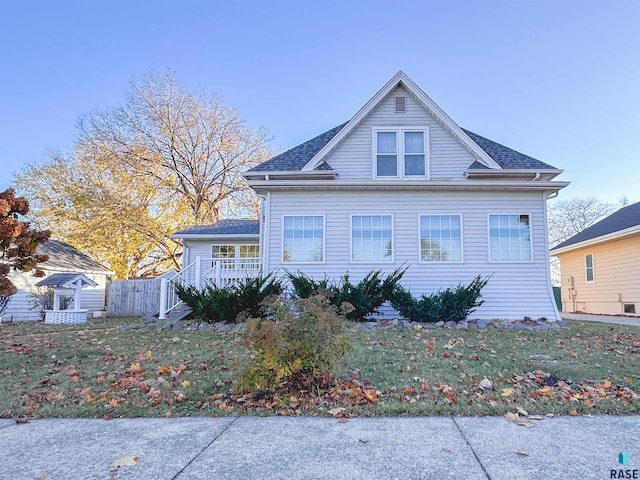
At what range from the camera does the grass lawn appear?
3918 millimetres

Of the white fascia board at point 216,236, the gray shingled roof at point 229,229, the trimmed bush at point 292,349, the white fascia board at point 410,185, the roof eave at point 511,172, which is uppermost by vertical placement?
the roof eave at point 511,172

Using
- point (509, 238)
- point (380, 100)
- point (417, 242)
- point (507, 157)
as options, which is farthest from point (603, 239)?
point (380, 100)

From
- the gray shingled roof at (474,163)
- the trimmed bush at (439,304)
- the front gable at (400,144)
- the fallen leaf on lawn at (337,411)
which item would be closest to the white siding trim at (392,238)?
the trimmed bush at (439,304)

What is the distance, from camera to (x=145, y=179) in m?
22.2

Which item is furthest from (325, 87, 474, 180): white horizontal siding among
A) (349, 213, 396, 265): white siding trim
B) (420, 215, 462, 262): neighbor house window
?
(420, 215, 462, 262): neighbor house window

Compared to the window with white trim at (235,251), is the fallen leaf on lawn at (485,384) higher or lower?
lower

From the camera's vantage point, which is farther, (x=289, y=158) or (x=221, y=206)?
(x=221, y=206)

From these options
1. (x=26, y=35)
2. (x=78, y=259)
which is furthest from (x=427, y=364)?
(x=78, y=259)

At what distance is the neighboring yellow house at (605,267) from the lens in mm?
14098

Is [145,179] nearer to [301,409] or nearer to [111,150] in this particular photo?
[111,150]

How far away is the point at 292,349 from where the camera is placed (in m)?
4.24

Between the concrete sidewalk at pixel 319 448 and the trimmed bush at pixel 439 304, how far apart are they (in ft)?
20.3

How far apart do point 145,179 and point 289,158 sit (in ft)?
44.0

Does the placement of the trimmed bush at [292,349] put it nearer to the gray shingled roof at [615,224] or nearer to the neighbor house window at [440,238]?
the neighbor house window at [440,238]
